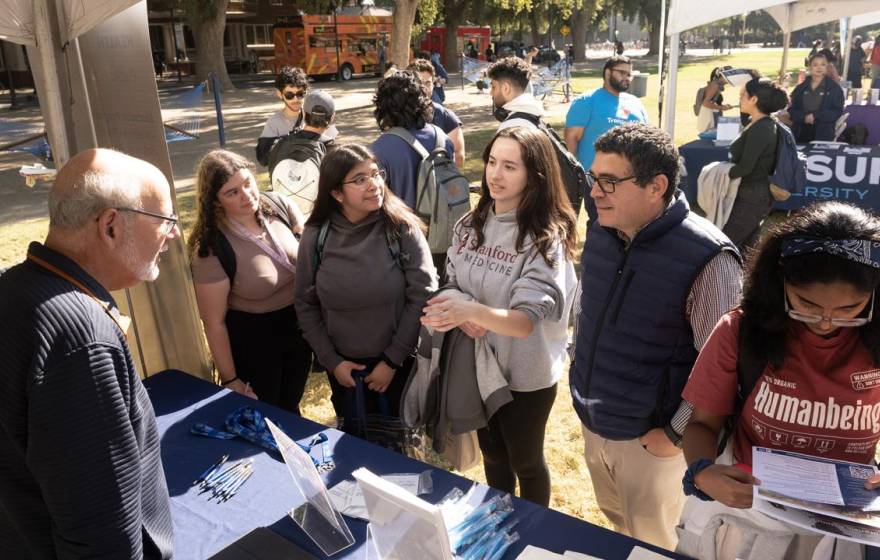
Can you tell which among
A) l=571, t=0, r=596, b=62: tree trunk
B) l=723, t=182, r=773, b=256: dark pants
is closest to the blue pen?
l=723, t=182, r=773, b=256: dark pants

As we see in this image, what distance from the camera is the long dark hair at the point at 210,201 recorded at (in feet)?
8.77

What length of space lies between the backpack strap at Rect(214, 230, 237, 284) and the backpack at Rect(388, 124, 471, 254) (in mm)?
1323

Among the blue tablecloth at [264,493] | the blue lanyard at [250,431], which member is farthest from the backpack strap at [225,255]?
the blue lanyard at [250,431]

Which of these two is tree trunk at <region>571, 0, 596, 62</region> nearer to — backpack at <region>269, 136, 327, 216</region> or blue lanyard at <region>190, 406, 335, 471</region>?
backpack at <region>269, 136, 327, 216</region>

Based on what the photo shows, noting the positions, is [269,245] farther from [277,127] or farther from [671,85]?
[671,85]

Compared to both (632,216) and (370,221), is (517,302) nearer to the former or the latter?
(632,216)

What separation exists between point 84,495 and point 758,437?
1.51 metres

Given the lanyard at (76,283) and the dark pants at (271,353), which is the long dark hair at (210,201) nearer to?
the dark pants at (271,353)

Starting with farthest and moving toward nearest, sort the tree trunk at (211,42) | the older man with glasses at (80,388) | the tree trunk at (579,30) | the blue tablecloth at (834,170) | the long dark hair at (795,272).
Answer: the tree trunk at (579,30)
the tree trunk at (211,42)
the blue tablecloth at (834,170)
the long dark hair at (795,272)
the older man with glasses at (80,388)

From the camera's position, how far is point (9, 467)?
127cm

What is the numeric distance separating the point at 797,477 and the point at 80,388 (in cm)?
147

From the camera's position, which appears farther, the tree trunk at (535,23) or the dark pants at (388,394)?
the tree trunk at (535,23)

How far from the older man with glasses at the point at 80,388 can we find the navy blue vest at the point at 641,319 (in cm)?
132

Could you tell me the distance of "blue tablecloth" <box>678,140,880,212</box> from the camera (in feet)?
23.2
